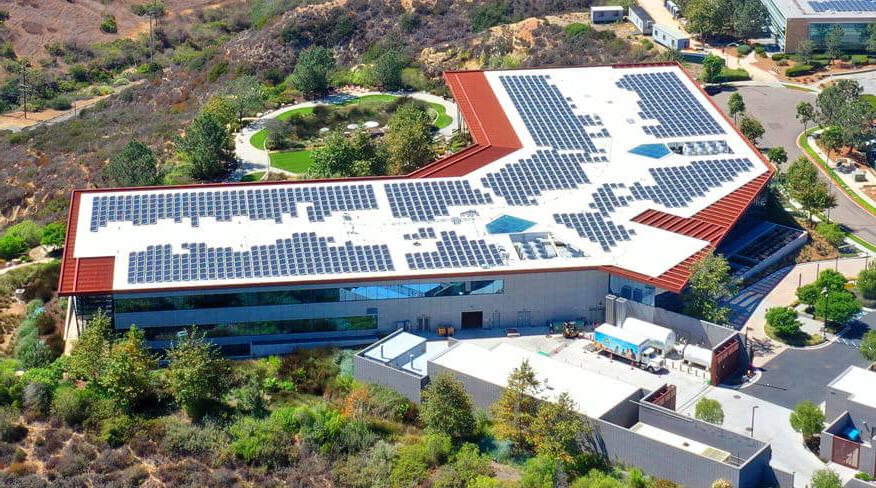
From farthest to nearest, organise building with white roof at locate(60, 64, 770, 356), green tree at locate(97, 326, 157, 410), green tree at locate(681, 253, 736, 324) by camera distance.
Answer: green tree at locate(681, 253, 736, 324) < building with white roof at locate(60, 64, 770, 356) < green tree at locate(97, 326, 157, 410)

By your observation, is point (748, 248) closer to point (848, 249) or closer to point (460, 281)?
point (848, 249)

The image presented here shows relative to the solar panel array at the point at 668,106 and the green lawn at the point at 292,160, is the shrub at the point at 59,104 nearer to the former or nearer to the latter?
Result: the green lawn at the point at 292,160

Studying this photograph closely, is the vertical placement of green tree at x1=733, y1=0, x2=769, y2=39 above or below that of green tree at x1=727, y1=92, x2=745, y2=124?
above

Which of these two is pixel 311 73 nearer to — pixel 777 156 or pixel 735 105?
pixel 735 105

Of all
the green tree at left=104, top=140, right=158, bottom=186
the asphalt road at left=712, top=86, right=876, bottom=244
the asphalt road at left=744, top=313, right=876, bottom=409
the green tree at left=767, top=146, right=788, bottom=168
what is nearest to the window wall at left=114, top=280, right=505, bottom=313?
the asphalt road at left=744, top=313, right=876, bottom=409

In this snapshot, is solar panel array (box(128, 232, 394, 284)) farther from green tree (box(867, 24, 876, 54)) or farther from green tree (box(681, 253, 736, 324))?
green tree (box(867, 24, 876, 54))

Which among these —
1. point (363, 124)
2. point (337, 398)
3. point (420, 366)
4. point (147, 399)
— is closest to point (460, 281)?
point (420, 366)
